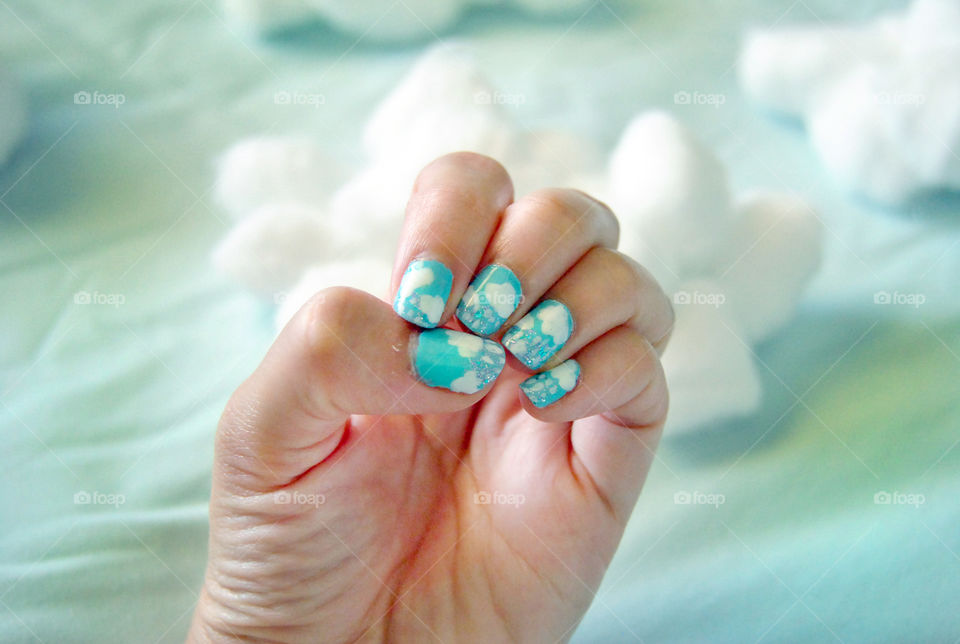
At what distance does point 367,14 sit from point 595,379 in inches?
43.0

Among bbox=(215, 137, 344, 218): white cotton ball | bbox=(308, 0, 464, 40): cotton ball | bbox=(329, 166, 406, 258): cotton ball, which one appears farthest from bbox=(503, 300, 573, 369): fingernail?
bbox=(308, 0, 464, 40): cotton ball

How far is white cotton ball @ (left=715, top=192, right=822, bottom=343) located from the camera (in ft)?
3.71

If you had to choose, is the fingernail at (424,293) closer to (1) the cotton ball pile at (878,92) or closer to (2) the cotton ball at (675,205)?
(2) the cotton ball at (675,205)

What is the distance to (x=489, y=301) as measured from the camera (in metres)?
0.66

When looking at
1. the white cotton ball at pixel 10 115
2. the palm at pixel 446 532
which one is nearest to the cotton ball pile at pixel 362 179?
the palm at pixel 446 532

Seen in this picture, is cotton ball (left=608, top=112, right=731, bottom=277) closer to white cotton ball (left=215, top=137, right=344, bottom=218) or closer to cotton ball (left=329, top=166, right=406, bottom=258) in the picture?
A: cotton ball (left=329, top=166, right=406, bottom=258)


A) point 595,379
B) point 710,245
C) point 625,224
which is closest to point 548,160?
point 625,224

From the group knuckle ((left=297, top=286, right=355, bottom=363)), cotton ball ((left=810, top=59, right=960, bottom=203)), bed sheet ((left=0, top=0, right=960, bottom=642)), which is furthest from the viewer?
cotton ball ((left=810, top=59, right=960, bottom=203))

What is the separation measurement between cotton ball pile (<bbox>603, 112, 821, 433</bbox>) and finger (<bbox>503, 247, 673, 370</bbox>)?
0.32m

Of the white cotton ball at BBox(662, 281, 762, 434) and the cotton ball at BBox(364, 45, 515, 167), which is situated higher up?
the cotton ball at BBox(364, 45, 515, 167)

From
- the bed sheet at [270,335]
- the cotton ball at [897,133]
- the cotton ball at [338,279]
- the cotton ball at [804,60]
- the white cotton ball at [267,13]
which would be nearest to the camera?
the bed sheet at [270,335]

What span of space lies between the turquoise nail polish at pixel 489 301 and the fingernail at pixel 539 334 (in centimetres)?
2

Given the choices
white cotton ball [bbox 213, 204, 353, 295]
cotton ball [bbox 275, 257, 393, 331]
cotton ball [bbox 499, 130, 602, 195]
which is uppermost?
white cotton ball [bbox 213, 204, 353, 295]

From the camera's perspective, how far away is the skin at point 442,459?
0.66 meters
